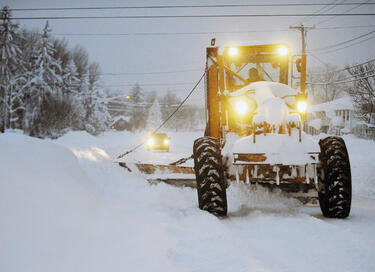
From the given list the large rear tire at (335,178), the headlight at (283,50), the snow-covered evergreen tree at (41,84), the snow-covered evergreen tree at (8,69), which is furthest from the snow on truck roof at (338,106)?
the large rear tire at (335,178)

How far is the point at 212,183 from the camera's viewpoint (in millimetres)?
4586

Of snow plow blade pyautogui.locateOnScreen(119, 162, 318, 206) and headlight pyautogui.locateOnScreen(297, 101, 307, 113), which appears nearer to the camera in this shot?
Answer: headlight pyautogui.locateOnScreen(297, 101, 307, 113)

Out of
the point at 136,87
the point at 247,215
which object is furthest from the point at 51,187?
the point at 136,87

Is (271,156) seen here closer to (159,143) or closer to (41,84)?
(159,143)

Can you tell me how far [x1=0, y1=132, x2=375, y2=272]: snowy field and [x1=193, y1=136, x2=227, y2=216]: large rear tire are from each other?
0.64ft

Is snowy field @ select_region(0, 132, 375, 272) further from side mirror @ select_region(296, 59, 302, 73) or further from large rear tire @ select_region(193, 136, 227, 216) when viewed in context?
side mirror @ select_region(296, 59, 302, 73)

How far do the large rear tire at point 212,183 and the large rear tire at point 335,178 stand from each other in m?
1.52

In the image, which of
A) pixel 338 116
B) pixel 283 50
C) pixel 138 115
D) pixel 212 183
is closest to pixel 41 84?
pixel 283 50

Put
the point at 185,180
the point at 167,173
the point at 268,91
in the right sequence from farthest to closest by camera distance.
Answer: the point at 167,173, the point at 185,180, the point at 268,91

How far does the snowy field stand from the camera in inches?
106

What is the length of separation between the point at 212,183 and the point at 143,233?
1407 mm

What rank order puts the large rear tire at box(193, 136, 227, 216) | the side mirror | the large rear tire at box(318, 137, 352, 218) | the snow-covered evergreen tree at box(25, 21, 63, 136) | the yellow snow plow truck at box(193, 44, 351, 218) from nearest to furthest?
the yellow snow plow truck at box(193, 44, 351, 218), the large rear tire at box(318, 137, 352, 218), the large rear tire at box(193, 136, 227, 216), the side mirror, the snow-covered evergreen tree at box(25, 21, 63, 136)

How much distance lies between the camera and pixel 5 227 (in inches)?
101

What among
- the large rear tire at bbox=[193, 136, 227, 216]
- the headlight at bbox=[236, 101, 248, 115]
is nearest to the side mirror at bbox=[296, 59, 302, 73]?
the headlight at bbox=[236, 101, 248, 115]
